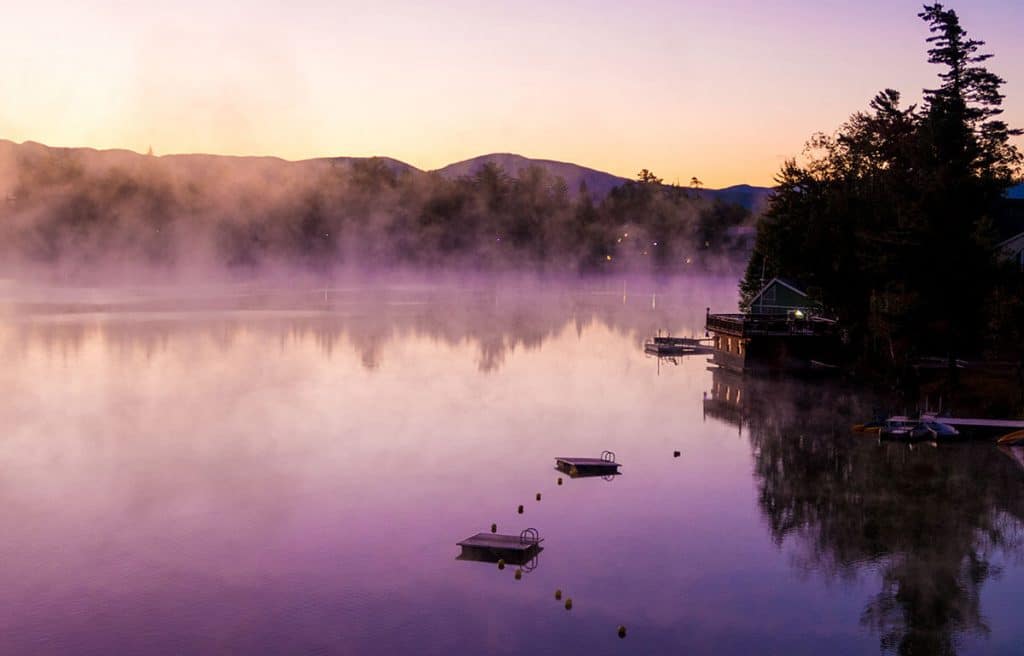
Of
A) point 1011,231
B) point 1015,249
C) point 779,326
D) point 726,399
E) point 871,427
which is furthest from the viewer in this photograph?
point 779,326

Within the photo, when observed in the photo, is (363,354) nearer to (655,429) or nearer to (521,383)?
(521,383)

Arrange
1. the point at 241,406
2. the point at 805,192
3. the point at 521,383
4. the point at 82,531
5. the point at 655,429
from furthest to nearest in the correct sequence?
1. the point at 805,192
2. the point at 521,383
3. the point at 241,406
4. the point at 655,429
5. the point at 82,531

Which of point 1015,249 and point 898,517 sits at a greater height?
point 1015,249

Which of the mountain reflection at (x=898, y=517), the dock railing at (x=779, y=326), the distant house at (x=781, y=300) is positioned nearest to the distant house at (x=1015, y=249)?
the dock railing at (x=779, y=326)

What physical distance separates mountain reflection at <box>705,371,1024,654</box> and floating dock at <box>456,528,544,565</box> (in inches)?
372

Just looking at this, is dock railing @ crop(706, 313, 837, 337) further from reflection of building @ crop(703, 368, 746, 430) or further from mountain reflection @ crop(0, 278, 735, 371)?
mountain reflection @ crop(0, 278, 735, 371)

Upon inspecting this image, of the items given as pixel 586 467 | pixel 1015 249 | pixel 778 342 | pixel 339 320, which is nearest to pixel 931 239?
pixel 1015 249

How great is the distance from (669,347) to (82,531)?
71.8 m

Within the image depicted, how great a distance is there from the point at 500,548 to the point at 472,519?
4923 mm

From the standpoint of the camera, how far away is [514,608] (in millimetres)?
30891

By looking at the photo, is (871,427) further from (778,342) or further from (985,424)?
(778,342)

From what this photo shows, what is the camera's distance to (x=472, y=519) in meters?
Result: 39.8

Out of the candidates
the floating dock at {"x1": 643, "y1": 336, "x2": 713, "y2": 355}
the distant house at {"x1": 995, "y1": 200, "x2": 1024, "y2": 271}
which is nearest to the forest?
the distant house at {"x1": 995, "y1": 200, "x2": 1024, "y2": 271}

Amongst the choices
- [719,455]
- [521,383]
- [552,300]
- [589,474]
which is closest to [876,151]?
[521,383]
